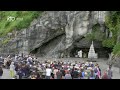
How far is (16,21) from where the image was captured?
39.1 meters

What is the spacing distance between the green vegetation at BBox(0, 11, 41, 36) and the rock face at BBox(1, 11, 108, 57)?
68 cm

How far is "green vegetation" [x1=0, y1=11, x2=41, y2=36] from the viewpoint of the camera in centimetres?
3744

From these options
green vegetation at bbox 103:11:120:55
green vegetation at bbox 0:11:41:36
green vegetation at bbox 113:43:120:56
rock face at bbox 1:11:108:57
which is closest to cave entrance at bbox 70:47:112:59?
rock face at bbox 1:11:108:57

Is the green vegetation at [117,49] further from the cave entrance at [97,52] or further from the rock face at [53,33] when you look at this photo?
the cave entrance at [97,52]

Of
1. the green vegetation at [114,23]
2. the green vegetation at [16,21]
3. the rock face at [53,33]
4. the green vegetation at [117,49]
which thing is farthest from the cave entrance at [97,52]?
the green vegetation at [117,49]

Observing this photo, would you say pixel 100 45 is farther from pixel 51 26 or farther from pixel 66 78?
pixel 66 78

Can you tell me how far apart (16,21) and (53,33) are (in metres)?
4.05

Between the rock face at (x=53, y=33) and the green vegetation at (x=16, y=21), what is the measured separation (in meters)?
0.68

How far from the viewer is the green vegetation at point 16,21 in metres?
37.4

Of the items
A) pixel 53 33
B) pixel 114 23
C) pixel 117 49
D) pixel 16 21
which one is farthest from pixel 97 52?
pixel 16 21
